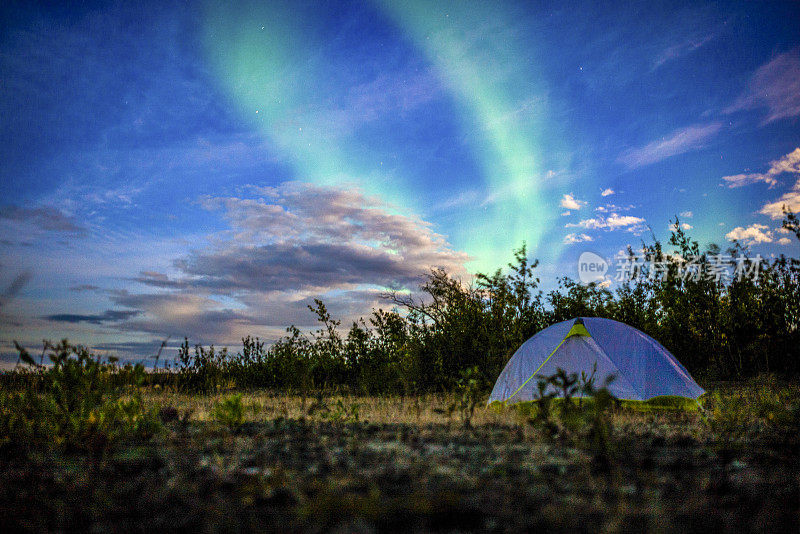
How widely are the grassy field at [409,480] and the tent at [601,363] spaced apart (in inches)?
101

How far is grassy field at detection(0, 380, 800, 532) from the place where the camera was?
94.2 inches

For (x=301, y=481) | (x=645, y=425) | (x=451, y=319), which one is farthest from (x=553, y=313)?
(x=301, y=481)

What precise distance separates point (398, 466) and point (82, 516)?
1.76m

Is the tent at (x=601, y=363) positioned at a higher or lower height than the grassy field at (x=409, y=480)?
higher

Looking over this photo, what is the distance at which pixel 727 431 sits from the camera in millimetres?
4957

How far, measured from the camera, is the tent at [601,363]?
7527 mm

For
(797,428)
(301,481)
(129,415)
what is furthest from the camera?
(797,428)

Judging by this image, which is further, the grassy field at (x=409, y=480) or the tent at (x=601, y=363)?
the tent at (x=601, y=363)

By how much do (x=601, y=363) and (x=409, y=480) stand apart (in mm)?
5564

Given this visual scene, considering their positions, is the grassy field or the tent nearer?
the grassy field

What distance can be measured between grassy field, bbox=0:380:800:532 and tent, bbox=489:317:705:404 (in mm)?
2573

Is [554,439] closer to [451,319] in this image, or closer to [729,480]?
[729,480]

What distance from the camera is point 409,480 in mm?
2939

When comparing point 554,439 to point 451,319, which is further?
point 451,319
